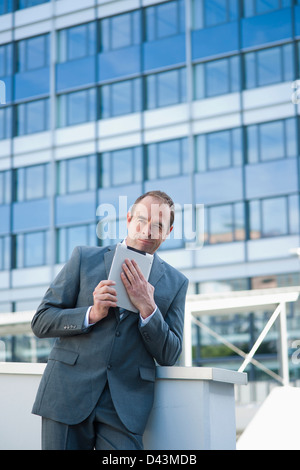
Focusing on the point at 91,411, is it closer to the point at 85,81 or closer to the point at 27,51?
the point at 85,81

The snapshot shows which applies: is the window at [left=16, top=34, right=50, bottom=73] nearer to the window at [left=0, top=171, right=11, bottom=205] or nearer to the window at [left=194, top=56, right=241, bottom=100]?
the window at [left=0, top=171, right=11, bottom=205]

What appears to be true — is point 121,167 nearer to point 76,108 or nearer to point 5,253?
point 76,108

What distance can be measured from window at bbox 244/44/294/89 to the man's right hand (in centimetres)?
2481

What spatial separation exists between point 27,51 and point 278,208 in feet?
47.6

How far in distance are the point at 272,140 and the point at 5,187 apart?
1276 cm

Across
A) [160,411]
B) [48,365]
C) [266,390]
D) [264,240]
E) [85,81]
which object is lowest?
[266,390]

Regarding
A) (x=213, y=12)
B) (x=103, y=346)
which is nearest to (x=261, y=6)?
(x=213, y=12)

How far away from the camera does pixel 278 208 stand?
26594 mm

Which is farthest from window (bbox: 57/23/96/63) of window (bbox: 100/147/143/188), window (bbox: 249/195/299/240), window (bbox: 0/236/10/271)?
window (bbox: 249/195/299/240)

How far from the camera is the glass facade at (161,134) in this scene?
26.7 m

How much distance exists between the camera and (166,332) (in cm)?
296

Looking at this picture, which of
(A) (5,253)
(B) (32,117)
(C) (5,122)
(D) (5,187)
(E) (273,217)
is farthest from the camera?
(C) (5,122)

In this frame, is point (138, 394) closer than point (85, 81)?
Yes

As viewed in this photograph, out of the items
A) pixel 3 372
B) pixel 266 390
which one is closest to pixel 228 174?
pixel 266 390
